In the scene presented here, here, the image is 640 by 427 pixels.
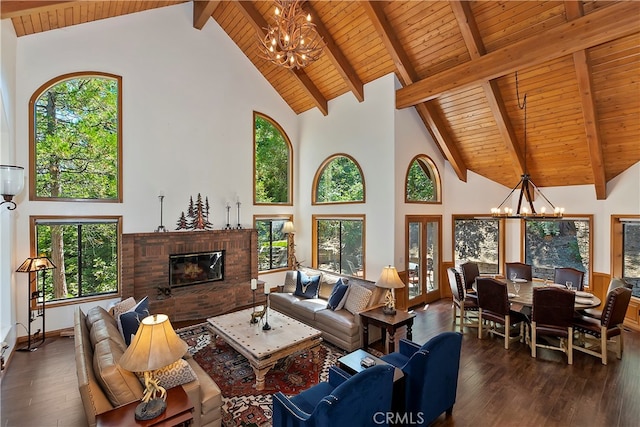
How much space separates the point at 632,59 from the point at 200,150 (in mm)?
7967

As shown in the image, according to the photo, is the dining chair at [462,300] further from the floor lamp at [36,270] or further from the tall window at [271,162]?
the floor lamp at [36,270]

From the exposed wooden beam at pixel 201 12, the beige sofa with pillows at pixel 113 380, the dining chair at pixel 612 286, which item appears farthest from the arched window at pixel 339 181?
the beige sofa with pillows at pixel 113 380

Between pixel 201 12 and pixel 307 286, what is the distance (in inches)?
260

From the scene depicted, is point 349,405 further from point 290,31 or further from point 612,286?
point 612,286

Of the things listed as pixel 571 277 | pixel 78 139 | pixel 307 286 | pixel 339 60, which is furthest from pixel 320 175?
pixel 571 277

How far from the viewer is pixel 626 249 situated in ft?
19.6

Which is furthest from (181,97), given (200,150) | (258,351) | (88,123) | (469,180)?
(469,180)

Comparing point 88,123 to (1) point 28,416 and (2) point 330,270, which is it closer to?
(1) point 28,416

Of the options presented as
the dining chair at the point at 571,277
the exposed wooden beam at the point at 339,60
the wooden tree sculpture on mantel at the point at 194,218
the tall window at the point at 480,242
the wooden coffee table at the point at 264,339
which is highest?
the exposed wooden beam at the point at 339,60

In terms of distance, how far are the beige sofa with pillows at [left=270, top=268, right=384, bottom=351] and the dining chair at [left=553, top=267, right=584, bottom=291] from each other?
3.59m

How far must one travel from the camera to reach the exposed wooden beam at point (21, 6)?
3436 millimetres

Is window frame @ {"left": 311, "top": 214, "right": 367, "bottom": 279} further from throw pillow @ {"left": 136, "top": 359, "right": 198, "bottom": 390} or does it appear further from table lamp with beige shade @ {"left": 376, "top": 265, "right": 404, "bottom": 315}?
throw pillow @ {"left": 136, "top": 359, "right": 198, "bottom": 390}

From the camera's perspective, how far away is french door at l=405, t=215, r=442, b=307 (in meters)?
6.96

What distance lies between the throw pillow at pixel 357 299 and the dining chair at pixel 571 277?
386cm
